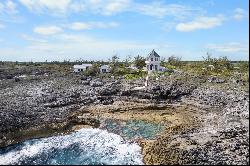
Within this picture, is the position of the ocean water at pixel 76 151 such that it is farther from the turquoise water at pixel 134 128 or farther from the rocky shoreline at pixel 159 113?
the turquoise water at pixel 134 128

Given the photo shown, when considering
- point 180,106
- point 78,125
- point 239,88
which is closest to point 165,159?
point 78,125

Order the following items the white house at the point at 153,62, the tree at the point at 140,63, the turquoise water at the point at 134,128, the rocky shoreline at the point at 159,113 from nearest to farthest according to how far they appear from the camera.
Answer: the rocky shoreline at the point at 159,113 < the turquoise water at the point at 134,128 < the white house at the point at 153,62 < the tree at the point at 140,63

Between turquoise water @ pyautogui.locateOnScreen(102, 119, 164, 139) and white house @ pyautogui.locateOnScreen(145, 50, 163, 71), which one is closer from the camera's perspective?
turquoise water @ pyautogui.locateOnScreen(102, 119, 164, 139)

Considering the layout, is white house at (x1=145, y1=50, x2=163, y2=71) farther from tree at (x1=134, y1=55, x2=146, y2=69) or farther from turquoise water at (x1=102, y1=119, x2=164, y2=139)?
turquoise water at (x1=102, y1=119, x2=164, y2=139)

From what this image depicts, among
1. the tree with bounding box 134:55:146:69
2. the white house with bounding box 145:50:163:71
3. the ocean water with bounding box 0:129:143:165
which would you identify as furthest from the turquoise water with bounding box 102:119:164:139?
the tree with bounding box 134:55:146:69

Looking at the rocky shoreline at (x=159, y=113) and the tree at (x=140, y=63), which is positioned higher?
the tree at (x=140, y=63)

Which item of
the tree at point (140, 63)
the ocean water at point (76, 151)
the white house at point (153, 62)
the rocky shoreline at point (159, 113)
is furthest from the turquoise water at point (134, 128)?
the tree at point (140, 63)

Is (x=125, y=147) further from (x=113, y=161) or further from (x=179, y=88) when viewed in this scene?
(x=179, y=88)
